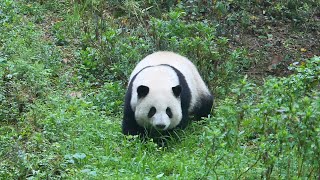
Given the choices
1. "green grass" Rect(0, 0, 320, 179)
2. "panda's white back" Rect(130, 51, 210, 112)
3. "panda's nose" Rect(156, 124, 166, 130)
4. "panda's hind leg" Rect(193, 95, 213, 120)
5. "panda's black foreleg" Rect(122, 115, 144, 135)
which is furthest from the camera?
"panda's hind leg" Rect(193, 95, 213, 120)

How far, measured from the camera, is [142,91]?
7043mm

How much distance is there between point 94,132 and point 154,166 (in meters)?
1.05

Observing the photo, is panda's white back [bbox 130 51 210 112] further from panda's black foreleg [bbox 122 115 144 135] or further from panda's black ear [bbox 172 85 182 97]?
panda's black foreleg [bbox 122 115 144 135]

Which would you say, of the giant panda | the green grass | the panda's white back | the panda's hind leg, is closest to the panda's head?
the giant panda

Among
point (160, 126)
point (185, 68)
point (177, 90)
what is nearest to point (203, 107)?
point (185, 68)

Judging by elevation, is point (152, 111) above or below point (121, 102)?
above

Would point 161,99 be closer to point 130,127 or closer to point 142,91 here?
point 142,91

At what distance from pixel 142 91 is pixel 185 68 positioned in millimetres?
1208

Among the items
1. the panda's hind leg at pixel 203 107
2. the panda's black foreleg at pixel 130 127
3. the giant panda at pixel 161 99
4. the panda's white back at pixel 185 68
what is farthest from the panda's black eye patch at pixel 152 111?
the panda's hind leg at pixel 203 107

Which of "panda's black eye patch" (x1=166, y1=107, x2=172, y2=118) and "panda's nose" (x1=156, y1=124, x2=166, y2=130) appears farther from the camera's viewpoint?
"panda's black eye patch" (x1=166, y1=107, x2=172, y2=118)

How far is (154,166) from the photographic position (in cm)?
633

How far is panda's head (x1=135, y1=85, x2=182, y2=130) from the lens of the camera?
23.0 ft

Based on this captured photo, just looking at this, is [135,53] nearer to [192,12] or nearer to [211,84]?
[211,84]

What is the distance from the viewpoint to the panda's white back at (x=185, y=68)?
7945 mm
